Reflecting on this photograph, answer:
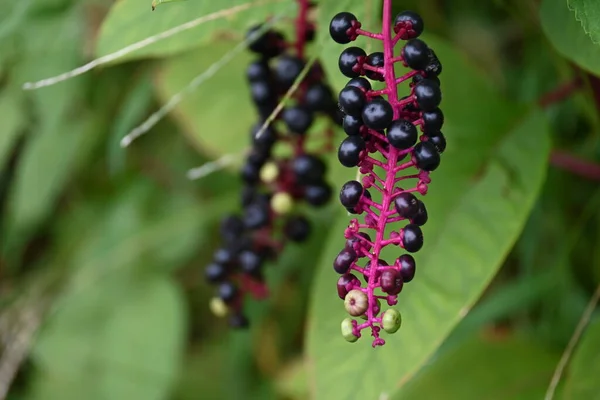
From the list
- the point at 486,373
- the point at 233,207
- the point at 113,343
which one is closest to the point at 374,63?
the point at 486,373

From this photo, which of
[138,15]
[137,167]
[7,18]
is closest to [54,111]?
[137,167]

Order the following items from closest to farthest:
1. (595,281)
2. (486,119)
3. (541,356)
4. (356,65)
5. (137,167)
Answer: (356,65)
(486,119)
(541,356)
(595,281)
(137,167)

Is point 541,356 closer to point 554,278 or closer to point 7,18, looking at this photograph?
point 554,278

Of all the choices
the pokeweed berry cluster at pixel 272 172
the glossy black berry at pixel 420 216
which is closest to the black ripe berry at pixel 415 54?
the glossy black berry at pixel 420 216

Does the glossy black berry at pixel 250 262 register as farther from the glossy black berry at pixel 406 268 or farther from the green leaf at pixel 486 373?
the glossy black berry at pixel 406 268

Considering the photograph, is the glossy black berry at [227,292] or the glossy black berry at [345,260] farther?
the glossy black berry at [227,292]

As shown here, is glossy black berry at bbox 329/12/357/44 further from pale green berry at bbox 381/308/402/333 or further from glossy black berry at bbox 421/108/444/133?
pale green berry at bbox 381/308/402/333
